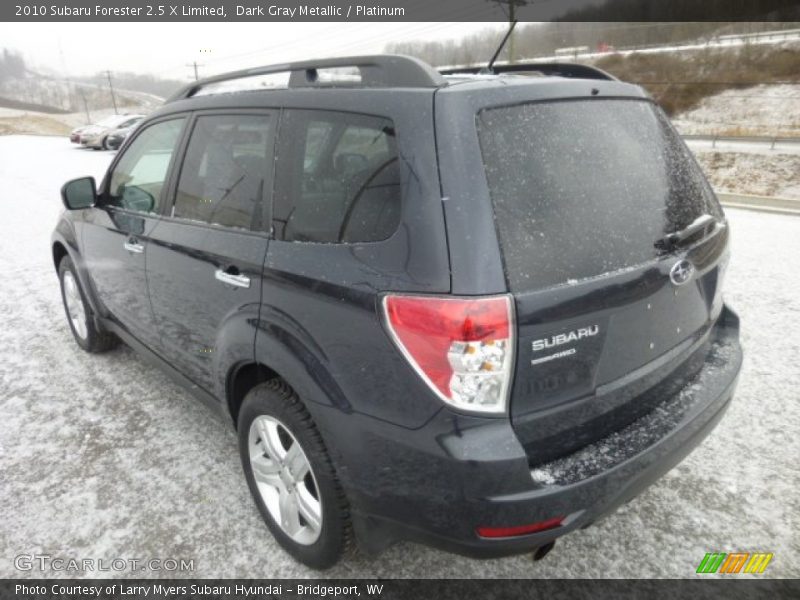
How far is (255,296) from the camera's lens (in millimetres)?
2088

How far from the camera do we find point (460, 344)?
151 cm

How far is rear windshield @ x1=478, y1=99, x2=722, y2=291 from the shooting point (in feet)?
5.25

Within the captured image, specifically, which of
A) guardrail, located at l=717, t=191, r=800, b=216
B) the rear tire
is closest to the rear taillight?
the rear tire

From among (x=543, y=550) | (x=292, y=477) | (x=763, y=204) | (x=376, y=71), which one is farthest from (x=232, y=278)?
(x=763, y=204)

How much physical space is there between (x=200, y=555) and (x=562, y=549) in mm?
1477

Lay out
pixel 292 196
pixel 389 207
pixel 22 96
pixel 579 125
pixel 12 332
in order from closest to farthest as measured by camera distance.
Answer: pixel 389 207 < pixel 579 125 < pixel 292 196 < pixel 12 332 < pixel 22 96

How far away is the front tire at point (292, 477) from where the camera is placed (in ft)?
6.25

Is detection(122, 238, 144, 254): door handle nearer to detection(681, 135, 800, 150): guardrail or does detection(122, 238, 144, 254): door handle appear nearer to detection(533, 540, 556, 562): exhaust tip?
detection(533, 540, 556, 562): exhaust tip

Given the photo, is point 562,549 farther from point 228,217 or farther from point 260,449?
point 228,217

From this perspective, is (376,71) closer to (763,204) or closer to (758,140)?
(763,204)

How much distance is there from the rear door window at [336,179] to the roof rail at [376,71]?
152 mm

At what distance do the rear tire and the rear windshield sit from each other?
11.0 ft

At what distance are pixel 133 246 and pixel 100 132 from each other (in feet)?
69.2

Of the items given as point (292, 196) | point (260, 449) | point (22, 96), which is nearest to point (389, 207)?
point (292, 196)
